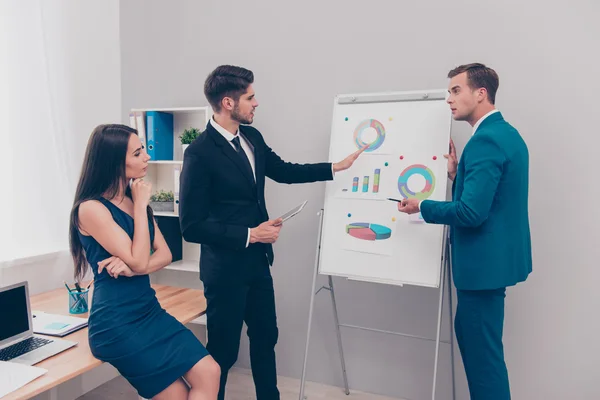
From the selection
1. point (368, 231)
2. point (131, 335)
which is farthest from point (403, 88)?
point (131, 335)

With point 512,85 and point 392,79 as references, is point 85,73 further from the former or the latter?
point 512,85

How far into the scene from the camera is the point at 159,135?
2.95 metres

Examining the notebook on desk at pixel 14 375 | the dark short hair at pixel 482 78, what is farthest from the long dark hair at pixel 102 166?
the dark short hair at pixel 482 78

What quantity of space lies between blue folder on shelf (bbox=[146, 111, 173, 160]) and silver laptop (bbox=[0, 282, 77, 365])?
1.28 m

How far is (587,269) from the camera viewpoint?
7.70 ft

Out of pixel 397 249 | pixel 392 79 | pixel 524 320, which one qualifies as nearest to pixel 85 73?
pixel 392 79

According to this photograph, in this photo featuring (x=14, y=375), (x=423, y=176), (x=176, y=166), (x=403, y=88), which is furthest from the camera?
(x=176, y=166)

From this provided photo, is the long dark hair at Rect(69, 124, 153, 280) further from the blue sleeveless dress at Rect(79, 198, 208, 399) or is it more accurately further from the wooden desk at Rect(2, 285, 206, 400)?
the wooden desk at Rect(2, 285, 206, 400)

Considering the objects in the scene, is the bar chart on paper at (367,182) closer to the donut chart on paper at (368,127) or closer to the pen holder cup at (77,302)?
the donut chart on paper at (368,127)

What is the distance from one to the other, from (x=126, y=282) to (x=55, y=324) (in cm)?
57

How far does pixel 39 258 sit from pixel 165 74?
1409 mm

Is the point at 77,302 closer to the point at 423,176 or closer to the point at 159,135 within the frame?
the point at 159,135

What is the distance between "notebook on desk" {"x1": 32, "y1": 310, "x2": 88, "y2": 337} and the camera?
80.1 inches

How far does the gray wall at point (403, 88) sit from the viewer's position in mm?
2346
